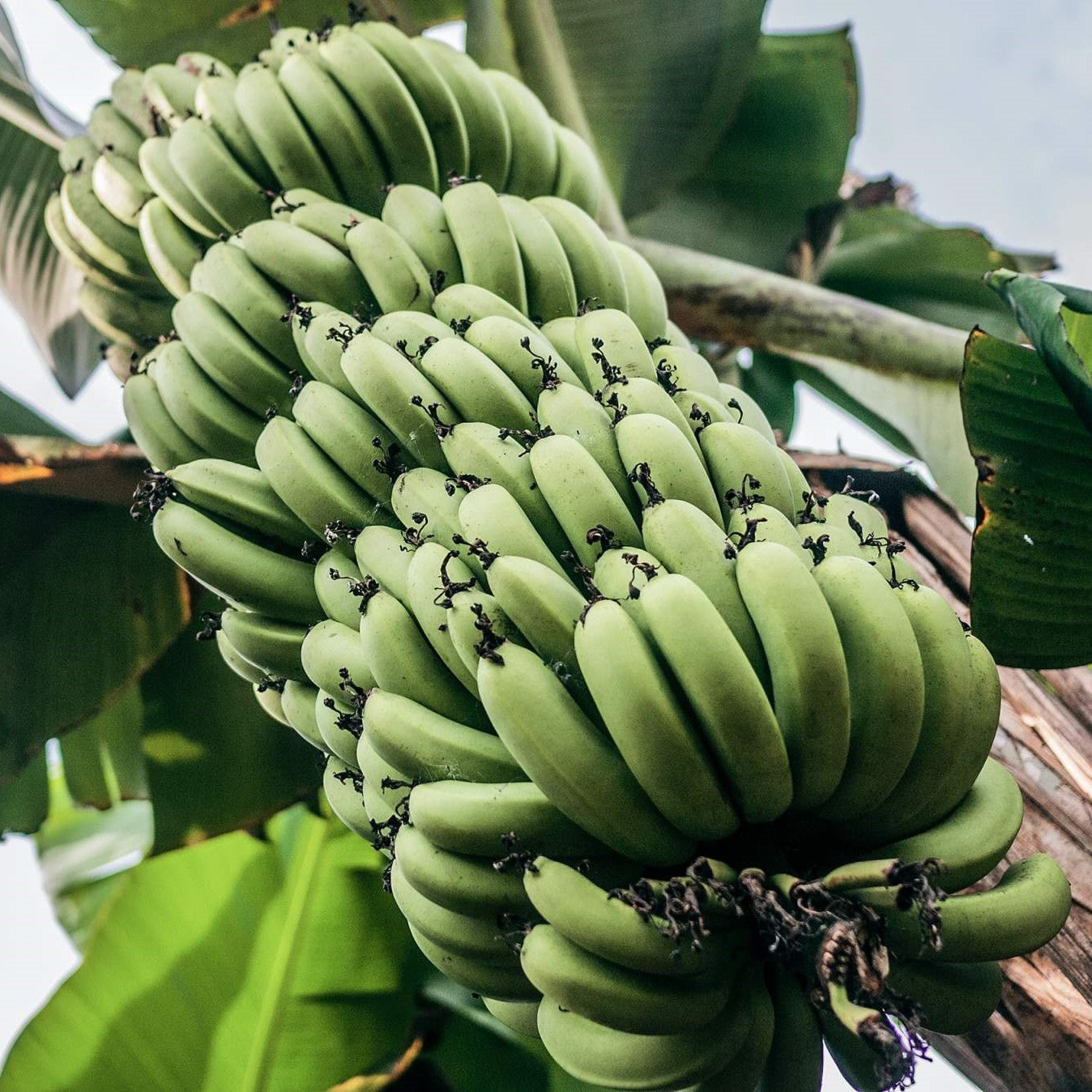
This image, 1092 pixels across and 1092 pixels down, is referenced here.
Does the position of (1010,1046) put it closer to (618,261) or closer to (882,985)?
(882,985)

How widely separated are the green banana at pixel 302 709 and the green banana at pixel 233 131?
2.96ft

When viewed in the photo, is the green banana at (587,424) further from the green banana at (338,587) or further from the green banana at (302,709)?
the green banana at (302,709)

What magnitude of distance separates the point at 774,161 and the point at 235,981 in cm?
266

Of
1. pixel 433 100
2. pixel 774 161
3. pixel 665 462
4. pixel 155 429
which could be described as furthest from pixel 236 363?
pixel 774 161

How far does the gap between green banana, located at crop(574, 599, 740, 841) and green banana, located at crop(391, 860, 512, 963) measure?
252 mm

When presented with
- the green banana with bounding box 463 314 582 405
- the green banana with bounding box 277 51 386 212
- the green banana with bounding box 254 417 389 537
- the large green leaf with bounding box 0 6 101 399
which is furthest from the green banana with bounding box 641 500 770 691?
the large green leaf with bounding box 0 6 101 399

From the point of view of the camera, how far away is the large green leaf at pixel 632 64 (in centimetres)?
275

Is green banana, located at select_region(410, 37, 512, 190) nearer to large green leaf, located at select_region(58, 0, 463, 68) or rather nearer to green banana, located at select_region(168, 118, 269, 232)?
green banana, located at select_region(168, 118, 269, 232)

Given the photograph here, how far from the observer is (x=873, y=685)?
1092 millimetres

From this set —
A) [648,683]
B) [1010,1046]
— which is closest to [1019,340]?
[1010,1046]

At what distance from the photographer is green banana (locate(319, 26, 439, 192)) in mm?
1863

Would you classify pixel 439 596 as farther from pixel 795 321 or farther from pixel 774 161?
pixel 774 161

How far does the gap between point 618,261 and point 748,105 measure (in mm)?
1662

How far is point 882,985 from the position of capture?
990mm
